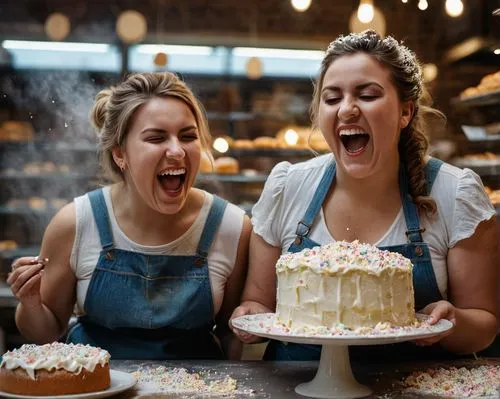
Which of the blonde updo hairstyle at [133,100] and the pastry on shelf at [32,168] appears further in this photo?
the pastry on shelf at [32,168]

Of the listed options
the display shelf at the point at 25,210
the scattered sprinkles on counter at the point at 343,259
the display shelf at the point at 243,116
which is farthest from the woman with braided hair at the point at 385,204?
the display shelf at the point at 243,116

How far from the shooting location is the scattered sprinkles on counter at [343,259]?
207 centimetres

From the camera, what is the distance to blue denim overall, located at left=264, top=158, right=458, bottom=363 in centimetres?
237

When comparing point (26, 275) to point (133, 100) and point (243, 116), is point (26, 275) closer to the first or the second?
point (133, 100)

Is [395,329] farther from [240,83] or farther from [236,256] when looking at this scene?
[240,83]

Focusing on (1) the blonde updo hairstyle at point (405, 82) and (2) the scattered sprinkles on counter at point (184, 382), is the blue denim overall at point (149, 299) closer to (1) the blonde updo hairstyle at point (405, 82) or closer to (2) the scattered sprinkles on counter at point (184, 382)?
(2) the scattered sprinkles on counter at point (184, 382)

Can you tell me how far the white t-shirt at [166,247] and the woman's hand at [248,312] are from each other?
0.54 ft

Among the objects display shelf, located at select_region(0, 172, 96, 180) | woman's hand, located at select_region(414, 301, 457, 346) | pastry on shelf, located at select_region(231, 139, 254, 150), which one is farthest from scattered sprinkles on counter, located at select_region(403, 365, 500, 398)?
pastry on shelf, located at select_region(231, 139, 254, 150)

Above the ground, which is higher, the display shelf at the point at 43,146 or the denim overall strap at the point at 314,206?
the display shelf at the point at 43,146

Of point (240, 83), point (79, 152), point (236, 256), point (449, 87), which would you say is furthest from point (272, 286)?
point (240, 83)

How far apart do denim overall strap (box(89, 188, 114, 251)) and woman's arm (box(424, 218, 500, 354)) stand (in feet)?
3.44

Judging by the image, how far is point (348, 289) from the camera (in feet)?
6.77

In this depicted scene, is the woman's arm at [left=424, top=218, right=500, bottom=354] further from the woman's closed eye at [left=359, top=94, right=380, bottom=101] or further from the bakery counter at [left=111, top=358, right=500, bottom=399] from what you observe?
the woman's closed eye at [left=359, top=94, right=380, bottom=101]

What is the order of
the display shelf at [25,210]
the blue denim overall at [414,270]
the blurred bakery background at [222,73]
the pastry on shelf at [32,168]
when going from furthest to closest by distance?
the pastry on shelf at [32,168]
the display shelf at [25,210]
the blurred bakery background at [222,73]
the blue denim overall at [414,270]
